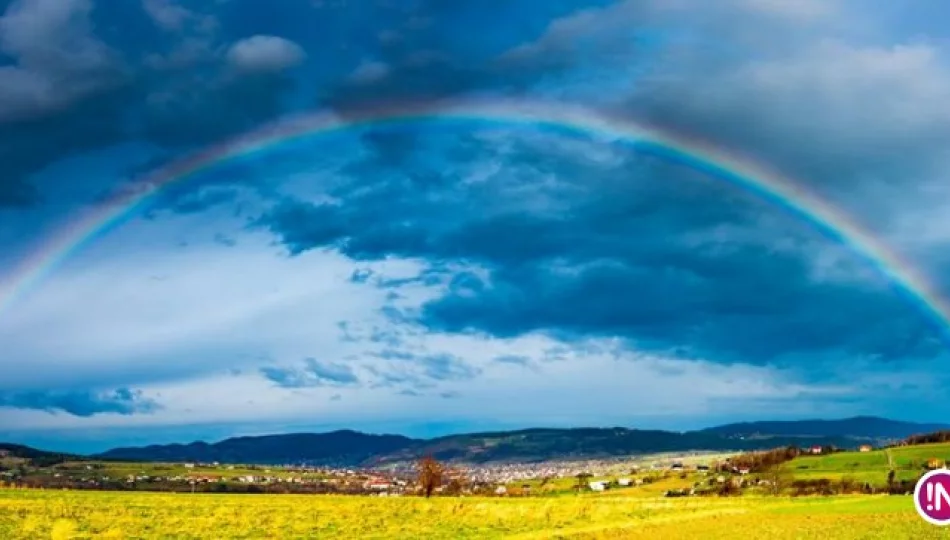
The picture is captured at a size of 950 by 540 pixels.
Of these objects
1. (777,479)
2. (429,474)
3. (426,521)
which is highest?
(429,474)

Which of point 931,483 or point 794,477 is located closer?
point 931,483

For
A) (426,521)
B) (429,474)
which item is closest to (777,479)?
(429,474)

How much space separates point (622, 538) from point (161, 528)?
29.3m

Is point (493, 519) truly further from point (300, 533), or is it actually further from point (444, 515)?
point (300, 533)

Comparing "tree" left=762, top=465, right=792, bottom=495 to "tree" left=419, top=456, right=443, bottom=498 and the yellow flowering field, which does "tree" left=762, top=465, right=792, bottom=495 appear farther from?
the yellow flowering field

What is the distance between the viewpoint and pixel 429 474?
14100cm

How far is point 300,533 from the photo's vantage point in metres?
61.5

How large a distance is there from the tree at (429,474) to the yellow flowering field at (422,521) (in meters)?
42.8

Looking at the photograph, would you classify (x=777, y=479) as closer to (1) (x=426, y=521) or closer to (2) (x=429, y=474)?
(2) (x=429, y=474)

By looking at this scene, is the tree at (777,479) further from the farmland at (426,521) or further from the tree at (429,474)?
the farmland at (426,521)

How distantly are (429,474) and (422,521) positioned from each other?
6786cm

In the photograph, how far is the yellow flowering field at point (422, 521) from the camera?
57812 millimetres

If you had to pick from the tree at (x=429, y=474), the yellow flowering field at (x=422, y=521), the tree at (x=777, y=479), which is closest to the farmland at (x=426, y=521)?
the yellow flowering field at (x=422, y=521)

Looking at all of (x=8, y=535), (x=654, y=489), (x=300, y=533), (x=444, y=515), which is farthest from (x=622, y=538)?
(x=654, y=489)
